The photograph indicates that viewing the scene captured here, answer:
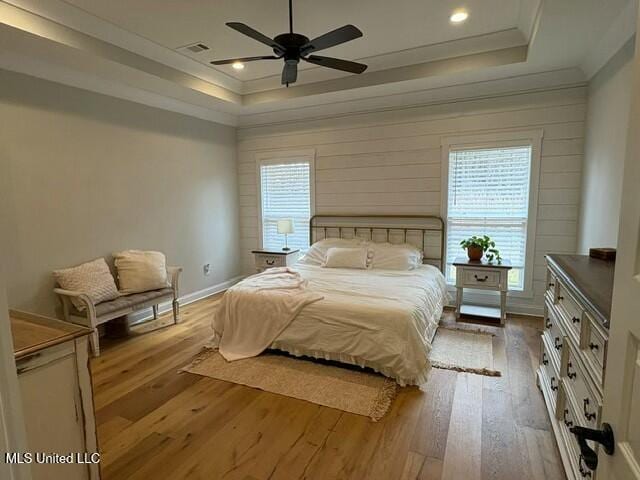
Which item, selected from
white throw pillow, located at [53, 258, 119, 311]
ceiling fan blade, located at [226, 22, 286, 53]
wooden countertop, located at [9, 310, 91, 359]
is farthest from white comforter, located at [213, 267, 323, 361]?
ceiling fan blade, located at [226, 22, 286, 53]

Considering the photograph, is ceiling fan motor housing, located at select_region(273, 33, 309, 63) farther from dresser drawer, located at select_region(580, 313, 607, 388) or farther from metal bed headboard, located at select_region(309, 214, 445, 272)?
metal bed headboard, located at select_region(309, 214, 445, 272)

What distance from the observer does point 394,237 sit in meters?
4.80

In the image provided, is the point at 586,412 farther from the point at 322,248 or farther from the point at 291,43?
the point at 322,248

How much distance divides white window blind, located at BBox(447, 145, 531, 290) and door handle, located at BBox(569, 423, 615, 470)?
3.74 metres

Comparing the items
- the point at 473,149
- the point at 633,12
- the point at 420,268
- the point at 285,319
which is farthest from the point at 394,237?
the point at 633,12

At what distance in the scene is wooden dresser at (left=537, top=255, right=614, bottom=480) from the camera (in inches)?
56.5

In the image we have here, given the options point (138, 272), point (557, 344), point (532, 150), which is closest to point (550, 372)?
point (557, 344)

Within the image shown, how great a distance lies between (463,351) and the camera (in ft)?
10.9

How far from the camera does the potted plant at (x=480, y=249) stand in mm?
4082

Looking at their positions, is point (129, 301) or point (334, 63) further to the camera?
point (129, 301)

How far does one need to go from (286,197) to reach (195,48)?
8.29 feet

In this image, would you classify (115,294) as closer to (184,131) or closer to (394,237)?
(184,131)

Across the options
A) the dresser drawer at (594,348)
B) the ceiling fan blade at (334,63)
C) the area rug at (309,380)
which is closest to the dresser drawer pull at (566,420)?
the dresser drawer at (594,348)

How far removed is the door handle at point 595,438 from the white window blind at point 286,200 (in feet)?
15.4
